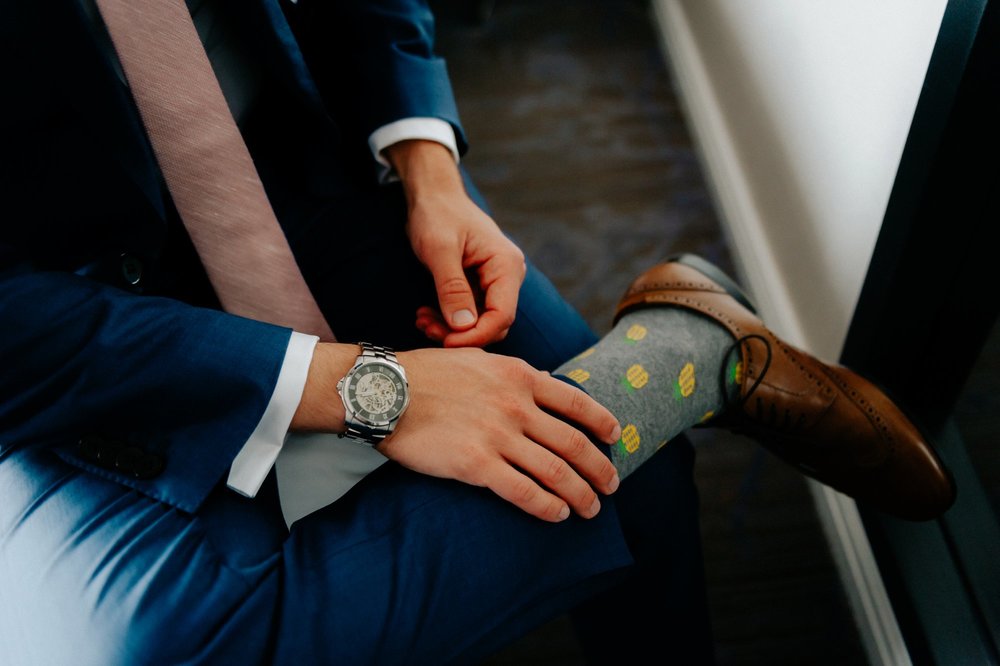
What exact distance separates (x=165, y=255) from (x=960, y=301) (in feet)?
2.87

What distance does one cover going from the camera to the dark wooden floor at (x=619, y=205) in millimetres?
1143

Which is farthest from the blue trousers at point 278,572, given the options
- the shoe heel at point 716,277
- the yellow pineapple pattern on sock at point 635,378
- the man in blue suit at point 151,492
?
the shoe heel at point 716,277

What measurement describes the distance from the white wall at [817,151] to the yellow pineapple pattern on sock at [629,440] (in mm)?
460

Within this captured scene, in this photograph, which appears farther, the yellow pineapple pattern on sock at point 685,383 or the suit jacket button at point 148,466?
the yellow pineapple pattern on sock at point 685,383

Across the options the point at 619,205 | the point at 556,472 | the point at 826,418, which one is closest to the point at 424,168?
the point at 556,472

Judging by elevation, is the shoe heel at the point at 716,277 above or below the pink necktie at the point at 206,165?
below

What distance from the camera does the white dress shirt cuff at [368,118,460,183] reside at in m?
0.94

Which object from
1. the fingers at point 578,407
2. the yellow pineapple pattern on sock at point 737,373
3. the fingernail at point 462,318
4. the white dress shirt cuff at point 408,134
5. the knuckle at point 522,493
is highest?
the white dress shirt cuff at point 408,134

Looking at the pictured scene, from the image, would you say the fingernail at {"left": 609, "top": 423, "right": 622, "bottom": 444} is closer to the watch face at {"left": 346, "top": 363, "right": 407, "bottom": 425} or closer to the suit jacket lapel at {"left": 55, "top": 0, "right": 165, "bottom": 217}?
the watch face at {"left": 346, "top": 363, "right": 407, "bottom": 425}

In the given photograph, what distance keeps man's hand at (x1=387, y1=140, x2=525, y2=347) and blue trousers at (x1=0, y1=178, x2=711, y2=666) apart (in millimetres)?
174

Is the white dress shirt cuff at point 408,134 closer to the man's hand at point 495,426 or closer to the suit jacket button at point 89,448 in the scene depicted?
the man's hand at point 495,426

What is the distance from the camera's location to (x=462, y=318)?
0.83 meters

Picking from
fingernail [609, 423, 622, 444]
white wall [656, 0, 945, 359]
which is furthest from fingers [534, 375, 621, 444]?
white wall [656, 0, 945, 359]

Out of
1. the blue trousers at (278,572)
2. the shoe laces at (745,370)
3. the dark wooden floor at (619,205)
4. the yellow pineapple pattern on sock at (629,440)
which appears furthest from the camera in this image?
the dark wooden floor at (619,205)
